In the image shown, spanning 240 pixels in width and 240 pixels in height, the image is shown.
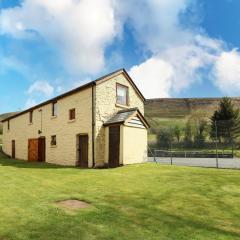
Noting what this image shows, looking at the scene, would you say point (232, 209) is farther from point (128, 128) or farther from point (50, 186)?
point (128, 128)

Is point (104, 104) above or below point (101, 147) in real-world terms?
above

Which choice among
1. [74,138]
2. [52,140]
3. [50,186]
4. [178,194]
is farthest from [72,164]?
[178,194]

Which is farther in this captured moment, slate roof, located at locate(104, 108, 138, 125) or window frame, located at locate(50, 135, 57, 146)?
window frame, located at locate(50, 135, 57, 146)

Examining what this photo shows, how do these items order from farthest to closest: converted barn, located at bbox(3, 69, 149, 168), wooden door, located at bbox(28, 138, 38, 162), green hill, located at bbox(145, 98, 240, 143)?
green hill, located at bbox(145, 98, 240, 143) < wooden door, located at bbox(28, 138, 38, 162) < converted barn, located at bbox(3, 69, 149, 168)

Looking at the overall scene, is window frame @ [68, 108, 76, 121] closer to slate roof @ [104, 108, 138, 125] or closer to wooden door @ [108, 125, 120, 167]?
slate roof @ [104, 108, 138, 125]

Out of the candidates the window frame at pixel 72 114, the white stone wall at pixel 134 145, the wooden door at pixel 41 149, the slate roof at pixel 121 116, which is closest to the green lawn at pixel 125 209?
the white stone wall at pixel 134 145

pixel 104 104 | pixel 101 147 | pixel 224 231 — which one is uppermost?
pixel 104 104

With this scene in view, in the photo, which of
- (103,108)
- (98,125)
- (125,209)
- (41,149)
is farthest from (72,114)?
(125,209)

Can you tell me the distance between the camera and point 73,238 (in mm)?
7406

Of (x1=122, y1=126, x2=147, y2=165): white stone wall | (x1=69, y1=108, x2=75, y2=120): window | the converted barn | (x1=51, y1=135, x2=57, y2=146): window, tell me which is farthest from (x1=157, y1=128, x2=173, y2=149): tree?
(x1=69, y1=108, x2=75, y2=120): window

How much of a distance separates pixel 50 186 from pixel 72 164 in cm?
1321

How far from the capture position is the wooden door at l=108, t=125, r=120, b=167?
24953 mm

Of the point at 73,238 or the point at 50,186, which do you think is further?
the point at 50,186

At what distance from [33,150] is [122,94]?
13.0m
